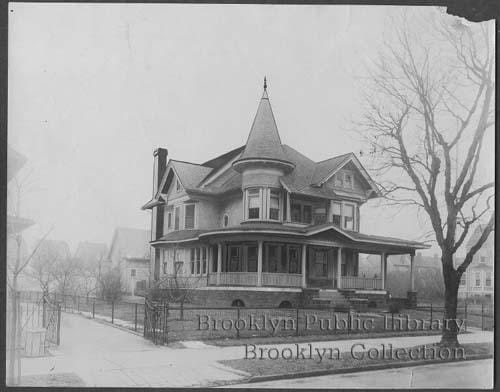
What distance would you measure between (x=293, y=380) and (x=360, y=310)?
24.3 feet

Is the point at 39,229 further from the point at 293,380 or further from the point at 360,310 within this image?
the point at 360,310

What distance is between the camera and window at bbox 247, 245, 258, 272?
2156 centimetres

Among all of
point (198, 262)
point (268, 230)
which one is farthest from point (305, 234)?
point (198, 262)

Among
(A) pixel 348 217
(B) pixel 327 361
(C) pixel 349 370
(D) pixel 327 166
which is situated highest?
(D) pixel 327 166

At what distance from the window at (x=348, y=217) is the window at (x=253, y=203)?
11.4 ft

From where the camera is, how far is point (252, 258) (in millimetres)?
21625

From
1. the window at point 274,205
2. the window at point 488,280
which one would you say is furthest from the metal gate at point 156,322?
the window at point 488,280

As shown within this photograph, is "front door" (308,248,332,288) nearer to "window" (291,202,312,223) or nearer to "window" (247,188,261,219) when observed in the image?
"window" (291,202,312,223)

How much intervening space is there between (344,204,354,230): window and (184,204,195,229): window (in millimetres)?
5840

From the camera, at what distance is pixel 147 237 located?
1756 cm

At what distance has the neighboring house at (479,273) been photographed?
592 inches

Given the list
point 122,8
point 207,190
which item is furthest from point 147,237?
point 122,8

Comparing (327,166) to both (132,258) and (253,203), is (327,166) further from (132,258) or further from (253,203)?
(132,258)

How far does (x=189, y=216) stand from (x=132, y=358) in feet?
25.8
